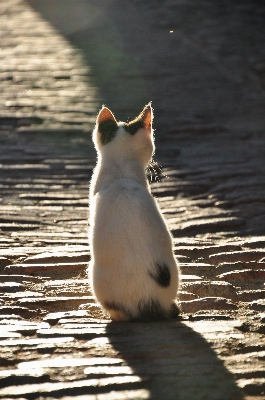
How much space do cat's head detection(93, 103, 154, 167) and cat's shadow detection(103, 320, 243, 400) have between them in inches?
53.6

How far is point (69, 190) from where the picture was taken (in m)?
7.51

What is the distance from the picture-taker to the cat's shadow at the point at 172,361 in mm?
3305

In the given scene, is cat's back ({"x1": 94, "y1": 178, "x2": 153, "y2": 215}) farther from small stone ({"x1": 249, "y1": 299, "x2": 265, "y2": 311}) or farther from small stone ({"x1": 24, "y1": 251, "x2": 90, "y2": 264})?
small stone ({"x1": 24, "y1": 251, "x2": 90, "y2": 264})

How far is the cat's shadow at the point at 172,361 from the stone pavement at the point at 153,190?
0.4 inches

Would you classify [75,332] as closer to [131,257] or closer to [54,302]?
[131,257]

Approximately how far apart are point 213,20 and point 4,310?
36.2ft

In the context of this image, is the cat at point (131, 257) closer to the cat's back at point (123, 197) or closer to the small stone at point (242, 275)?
the cat's back at point (123, 197)

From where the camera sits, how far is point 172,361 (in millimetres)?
3639

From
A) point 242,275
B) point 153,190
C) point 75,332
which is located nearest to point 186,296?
point 242,275

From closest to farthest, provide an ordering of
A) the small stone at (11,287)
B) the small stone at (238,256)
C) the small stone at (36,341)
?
the small stone at (36,341) → the small stone at (11,287) → the small stone at (238,256)

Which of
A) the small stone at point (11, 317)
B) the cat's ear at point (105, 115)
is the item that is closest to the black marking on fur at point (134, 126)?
the cat's ear at point (105, 115)

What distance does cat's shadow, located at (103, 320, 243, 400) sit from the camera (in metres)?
3.30

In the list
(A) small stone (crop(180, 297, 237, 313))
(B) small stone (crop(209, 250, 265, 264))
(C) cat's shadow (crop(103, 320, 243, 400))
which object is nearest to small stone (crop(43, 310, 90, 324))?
(C) cat's shadow (crop(103, 320, 243, 400))

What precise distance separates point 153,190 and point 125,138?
2471 mm
